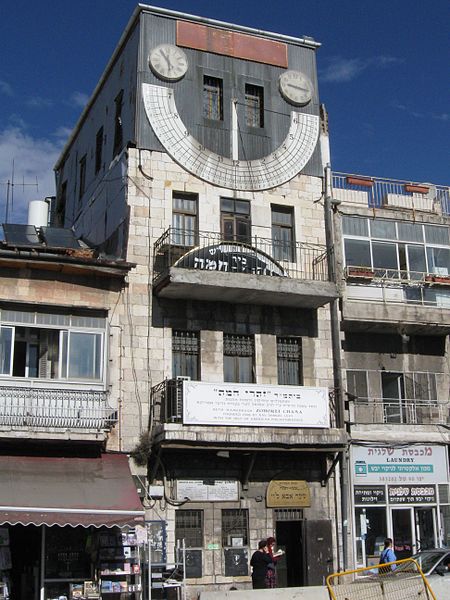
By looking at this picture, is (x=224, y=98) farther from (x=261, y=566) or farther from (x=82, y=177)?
(x=261, y=566)

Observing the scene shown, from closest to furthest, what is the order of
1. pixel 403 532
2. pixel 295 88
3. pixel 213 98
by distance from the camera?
pixel 403 532, pixel 213 98, pixel 295 88

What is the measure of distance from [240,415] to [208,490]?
201 centimetres

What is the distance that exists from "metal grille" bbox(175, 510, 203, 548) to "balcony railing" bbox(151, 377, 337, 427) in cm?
228

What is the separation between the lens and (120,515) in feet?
58.5

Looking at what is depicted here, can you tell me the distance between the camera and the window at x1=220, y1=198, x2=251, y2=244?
2327cm

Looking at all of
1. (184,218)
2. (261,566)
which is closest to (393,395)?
(184,218)

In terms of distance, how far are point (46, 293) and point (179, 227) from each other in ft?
13.7

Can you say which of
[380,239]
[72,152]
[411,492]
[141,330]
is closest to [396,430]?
[411,492]

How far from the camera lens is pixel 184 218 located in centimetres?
2297

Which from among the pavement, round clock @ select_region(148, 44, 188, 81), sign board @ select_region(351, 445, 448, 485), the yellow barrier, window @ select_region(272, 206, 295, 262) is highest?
round clock @ select_region(148, 44, 188, 81)

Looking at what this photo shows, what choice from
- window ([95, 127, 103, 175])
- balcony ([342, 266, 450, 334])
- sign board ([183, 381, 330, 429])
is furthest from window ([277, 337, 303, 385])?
window ([95, 127, 103, 175])

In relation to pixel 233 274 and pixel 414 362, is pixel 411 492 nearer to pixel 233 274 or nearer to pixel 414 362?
pixel 414 362

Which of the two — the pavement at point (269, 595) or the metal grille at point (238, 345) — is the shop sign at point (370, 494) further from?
the pavement at point (269, 595)

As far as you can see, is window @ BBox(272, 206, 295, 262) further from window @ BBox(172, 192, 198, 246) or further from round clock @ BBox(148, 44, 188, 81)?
round clock @ BBox(148, 44, 188, 81)
